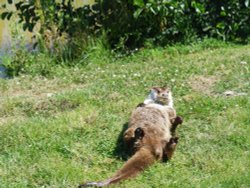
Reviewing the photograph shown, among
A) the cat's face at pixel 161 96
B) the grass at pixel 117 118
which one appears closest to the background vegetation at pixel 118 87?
the grass at pixel 117 118

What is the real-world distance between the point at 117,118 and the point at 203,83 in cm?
139

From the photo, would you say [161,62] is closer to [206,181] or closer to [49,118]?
[49,118]

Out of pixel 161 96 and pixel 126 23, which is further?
pixel 126 23

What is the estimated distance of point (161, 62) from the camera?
739 centimetres

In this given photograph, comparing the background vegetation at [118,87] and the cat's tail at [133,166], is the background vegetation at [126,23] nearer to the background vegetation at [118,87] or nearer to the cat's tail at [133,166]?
the background vegetation at [118,87]

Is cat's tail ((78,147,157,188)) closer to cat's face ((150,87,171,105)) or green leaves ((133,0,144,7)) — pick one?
cat's face ((150,87,171,105))

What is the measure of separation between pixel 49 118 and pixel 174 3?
10.3 feet

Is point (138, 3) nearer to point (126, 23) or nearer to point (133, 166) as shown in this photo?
point (126, 23)

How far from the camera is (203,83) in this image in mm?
6367

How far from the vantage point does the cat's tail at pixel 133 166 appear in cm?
394

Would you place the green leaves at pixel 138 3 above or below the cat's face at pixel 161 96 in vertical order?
above

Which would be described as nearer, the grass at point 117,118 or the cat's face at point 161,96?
the grass at point 117,118

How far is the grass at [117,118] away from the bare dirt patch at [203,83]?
0.4 inches

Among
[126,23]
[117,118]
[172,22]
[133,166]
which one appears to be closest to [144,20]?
→ [126,23]
